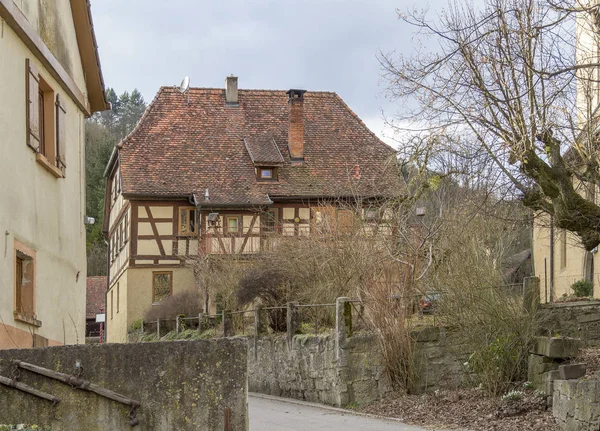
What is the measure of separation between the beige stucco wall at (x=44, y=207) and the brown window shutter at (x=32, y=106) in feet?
0.35

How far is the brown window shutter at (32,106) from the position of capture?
1270cm

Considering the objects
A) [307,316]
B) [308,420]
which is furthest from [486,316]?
[307,316]

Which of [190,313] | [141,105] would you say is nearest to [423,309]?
[190,313]

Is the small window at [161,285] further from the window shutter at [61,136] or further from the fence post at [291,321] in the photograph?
the window shutter at [61,136]

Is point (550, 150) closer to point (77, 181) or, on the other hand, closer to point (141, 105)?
point (77, 181)

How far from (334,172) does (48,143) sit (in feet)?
89.2

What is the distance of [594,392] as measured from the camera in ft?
40.5

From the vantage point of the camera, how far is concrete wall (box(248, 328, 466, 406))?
18.2 meters

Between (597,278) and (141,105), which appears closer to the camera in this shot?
(597,278)

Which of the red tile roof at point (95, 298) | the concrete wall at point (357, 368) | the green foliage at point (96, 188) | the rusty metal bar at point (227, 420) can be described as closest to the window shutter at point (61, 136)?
the concrete wall at point (357, 368)

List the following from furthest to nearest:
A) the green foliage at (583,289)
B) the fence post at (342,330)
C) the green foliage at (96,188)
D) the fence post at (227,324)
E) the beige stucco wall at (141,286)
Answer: the green foliage at (96,188) → the beige stucco wall at (141,286) → the green foliage at (583,289) → the fence post at (227,324) → the fence post at (342,330)

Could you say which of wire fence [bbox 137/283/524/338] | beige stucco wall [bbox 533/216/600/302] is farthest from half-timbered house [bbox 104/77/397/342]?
wire fence [bbox 137/283/524/338]

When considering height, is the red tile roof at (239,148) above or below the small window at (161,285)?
above

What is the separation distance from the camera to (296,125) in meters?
41.9
